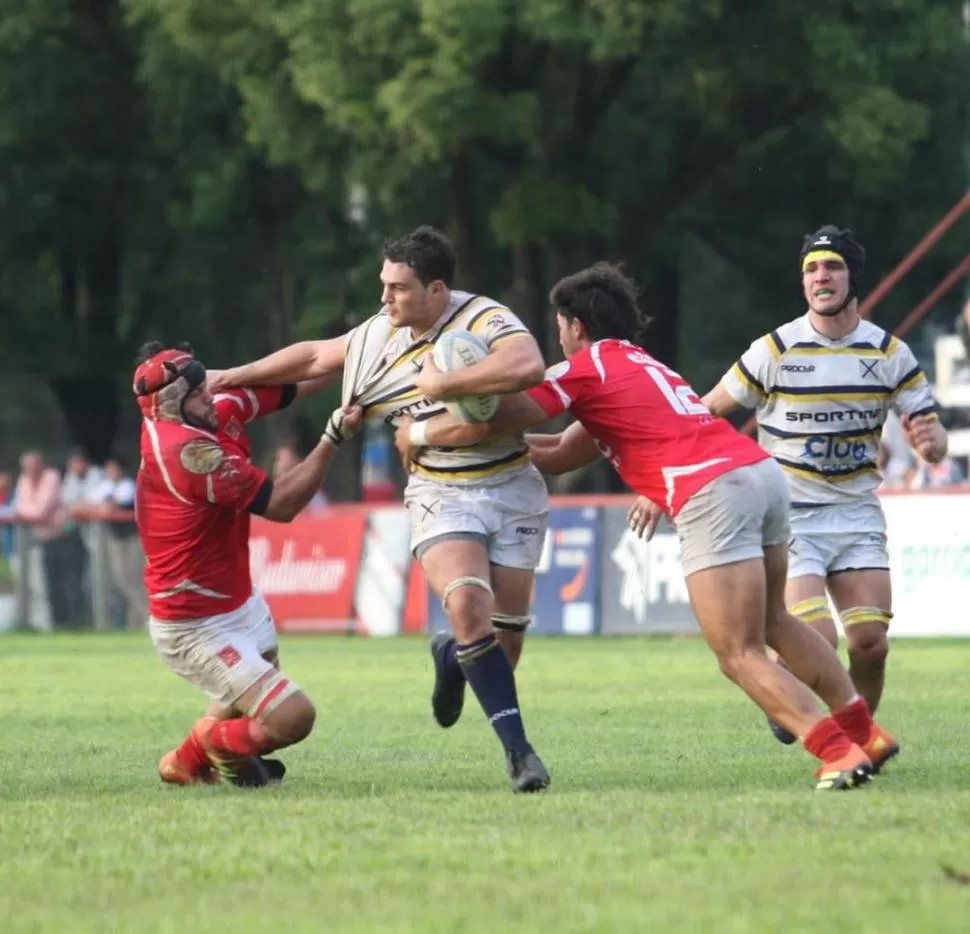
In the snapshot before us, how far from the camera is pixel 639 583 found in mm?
22891

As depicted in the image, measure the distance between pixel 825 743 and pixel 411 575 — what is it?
16.7 m

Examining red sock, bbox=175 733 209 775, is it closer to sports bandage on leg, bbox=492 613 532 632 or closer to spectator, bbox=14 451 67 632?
sports bandage on leg, bbox=492 613 532 632

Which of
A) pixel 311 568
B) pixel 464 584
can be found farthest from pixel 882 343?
Result: pixel 311 568

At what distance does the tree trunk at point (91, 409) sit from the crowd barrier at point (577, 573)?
15.0 m

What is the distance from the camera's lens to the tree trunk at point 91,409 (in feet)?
135

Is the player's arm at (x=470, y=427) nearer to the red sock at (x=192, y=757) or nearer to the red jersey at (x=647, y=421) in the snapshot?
the red jersey at (x=647, y=421)

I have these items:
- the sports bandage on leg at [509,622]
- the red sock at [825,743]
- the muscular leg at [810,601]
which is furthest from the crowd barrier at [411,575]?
the red sock at [825,743]

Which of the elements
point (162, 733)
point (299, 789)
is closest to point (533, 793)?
point (299, 789)

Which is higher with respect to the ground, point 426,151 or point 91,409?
point 426,151

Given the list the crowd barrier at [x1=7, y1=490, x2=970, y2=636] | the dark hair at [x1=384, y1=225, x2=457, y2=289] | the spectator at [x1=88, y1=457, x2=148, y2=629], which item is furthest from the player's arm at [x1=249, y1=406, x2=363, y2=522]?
the spectator at [x1=88, y1=457, x2=148, y2=629]

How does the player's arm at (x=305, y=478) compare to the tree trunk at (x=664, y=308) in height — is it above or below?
above

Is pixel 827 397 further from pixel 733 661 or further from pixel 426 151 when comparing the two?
pixel 426 151

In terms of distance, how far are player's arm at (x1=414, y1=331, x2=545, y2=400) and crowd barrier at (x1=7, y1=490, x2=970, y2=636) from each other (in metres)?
11.6

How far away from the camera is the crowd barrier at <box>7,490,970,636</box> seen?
20969 millimetres
